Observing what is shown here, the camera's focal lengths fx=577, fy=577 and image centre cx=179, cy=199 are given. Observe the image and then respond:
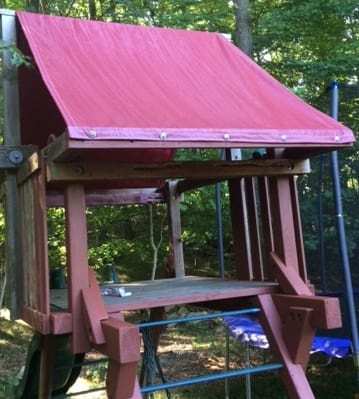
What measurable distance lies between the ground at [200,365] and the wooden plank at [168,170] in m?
3.28

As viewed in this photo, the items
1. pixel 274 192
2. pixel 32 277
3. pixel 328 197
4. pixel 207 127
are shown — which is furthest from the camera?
pixel 328 197

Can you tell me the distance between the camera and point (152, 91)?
122 inches

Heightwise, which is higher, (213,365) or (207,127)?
(207,127)

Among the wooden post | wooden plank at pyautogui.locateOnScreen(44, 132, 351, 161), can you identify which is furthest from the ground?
wooden plank at pyautogui.locateOnScreen(44, 132, 351, 161)

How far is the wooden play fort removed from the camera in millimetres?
2688

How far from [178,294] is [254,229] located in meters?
1.00

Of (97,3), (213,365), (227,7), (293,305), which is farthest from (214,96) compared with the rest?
(97,3)

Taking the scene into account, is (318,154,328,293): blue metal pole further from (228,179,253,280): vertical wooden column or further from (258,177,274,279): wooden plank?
(258,177,274,279): wooden plank

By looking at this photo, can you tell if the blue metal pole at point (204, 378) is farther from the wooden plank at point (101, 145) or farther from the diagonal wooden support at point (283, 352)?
the wooden plank at point (101, 145)

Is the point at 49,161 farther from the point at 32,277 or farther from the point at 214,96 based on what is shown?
the point at 214,96

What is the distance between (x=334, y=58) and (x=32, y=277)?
647 cm

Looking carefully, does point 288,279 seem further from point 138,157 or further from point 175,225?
point 175,225

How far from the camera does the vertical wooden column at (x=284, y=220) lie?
135 inches

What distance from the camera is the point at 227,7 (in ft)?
31.9
